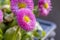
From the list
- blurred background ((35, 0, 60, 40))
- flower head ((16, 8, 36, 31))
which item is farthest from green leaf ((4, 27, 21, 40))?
blurred background ((35, 0, 60, 40))

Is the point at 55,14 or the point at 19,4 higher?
the point at 19,4

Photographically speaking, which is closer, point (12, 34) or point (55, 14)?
point (12, 34)

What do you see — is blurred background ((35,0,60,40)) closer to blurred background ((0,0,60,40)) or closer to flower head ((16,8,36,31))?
blurred background ((0,0,60,40))

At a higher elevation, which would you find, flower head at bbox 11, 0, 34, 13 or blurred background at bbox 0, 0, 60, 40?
flower head at bbox 11, 0, 34, 13

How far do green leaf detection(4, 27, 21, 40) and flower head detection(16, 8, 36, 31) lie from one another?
0.17 ft

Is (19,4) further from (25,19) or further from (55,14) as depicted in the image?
(55,14)

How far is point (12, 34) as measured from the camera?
50cm

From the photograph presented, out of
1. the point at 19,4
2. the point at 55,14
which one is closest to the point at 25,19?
the point at 19,4

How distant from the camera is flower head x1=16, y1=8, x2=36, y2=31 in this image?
43cm

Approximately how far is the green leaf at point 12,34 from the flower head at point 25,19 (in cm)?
5

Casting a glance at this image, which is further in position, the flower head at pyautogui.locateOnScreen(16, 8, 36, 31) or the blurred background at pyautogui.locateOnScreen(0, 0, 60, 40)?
the blurred background at pyautogui.locateOnScreen(0, 0, 60, 40)

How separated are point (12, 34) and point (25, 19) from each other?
8 centimetres

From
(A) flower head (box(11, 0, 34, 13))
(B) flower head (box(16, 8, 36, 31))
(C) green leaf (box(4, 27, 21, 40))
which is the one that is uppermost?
(A) flower head (box(11, 0, 34, 13))

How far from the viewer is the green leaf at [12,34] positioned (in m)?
0.49
